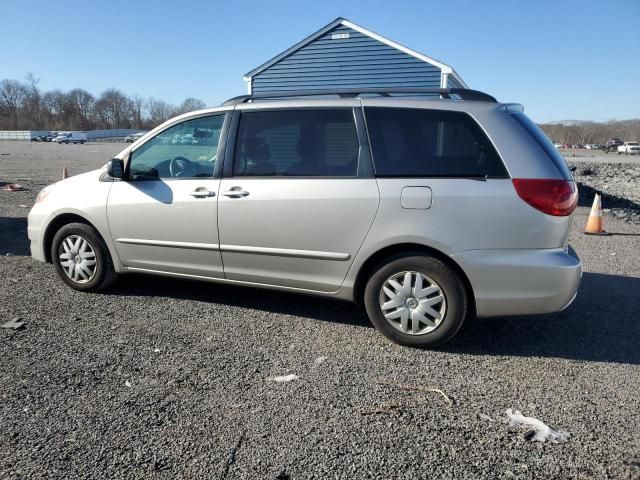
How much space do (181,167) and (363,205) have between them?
1760mm

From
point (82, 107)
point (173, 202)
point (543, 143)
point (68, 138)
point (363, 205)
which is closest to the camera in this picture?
point (543, 143)

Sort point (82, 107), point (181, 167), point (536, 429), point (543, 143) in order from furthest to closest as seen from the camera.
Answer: point (82, 107)
point (181, 167)
point (543, 143)
point (536, 429)

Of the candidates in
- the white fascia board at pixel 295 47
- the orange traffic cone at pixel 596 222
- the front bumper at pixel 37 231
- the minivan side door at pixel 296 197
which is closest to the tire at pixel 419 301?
the minivan side door at pixel 296 197

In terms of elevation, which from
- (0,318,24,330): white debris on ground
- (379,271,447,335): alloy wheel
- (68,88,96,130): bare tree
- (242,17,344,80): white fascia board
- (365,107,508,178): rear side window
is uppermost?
(68,88,96,130): bare tree

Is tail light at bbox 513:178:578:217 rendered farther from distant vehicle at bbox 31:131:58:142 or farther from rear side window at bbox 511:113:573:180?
distant vehicle at bbox 31:131:58:142

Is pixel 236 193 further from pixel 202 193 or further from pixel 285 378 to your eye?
pixel 285 378

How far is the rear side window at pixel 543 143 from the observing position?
3.46 meters

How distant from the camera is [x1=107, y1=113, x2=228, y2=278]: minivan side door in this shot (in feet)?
13.6

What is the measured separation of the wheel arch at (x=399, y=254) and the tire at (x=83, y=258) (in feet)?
8.14

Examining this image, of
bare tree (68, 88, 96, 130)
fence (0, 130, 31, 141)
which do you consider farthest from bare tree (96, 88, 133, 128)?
fence (0, 130, 31, 141)

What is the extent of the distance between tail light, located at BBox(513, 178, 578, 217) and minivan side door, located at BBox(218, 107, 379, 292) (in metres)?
1.01

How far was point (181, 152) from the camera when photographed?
4418mm

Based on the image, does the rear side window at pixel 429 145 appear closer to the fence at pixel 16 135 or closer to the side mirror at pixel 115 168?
the side mirror at pixel 115 168

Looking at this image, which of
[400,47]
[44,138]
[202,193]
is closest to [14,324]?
[202,193]
